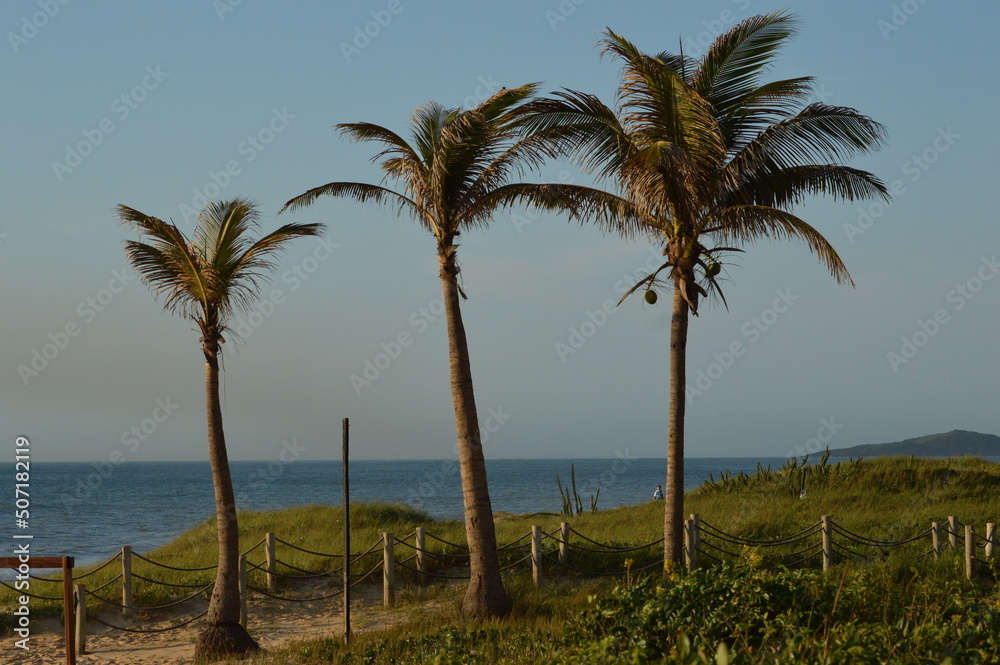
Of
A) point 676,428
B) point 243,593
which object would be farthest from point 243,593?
point 676,428

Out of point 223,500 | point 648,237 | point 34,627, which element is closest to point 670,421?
point 648,237

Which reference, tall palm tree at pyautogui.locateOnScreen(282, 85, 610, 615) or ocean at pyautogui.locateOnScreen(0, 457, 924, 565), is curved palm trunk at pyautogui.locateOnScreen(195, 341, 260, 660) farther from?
ocean at pyautogui.locateOnScreen(0, 457, 924, 565)

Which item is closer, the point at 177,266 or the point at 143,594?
the point at 177,266

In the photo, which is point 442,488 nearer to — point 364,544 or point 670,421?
point 364,544

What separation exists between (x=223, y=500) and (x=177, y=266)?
11.7ft

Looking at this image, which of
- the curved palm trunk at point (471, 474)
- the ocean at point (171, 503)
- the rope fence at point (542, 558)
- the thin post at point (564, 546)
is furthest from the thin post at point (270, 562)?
the ocean at point (171, 503)

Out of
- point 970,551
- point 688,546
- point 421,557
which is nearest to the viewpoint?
point 688,546

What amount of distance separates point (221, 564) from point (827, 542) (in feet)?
36.4

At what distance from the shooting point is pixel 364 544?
1945 centimetres

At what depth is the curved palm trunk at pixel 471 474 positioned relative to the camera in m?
12.8

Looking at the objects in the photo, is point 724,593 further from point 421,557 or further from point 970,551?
point 970,551

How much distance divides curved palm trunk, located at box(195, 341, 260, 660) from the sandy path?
685 mm

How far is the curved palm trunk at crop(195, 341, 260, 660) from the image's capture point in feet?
40.0

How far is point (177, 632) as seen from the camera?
14.3 m
